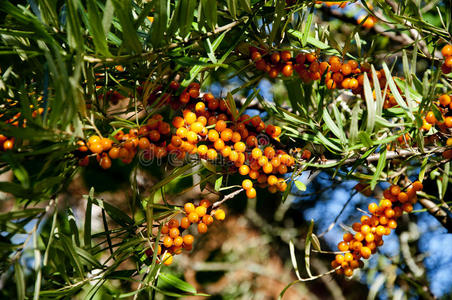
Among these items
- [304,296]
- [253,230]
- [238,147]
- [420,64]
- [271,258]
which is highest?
[238,147]

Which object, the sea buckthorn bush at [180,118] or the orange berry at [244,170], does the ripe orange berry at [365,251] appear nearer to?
the sea buckthorn bush at [180,118]

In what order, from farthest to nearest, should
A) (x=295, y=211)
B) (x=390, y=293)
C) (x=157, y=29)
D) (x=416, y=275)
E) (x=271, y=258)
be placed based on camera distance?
(x=271, y=258)
(x=295, y=211)
(x=390, y=293)
(x=416, y=275)
(x=157, y=29)

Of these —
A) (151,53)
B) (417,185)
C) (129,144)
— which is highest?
(151,53)

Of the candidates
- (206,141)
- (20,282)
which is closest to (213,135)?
(206,141)

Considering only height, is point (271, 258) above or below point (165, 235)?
below

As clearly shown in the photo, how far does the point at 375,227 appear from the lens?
2.68ft

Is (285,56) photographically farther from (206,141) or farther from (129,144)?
(129,144)

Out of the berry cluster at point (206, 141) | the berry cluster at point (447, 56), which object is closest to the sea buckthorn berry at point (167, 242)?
the berry cluster at point (206, 141)

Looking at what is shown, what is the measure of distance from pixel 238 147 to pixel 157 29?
0.25 m

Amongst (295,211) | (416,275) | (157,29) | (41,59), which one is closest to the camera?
(157,29)

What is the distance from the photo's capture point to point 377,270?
1.45m

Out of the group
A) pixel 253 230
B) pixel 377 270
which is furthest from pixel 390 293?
pixel 253 230

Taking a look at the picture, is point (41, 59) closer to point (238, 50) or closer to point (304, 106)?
point (238, 50)

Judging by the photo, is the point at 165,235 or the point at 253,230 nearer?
the point at 165,235
